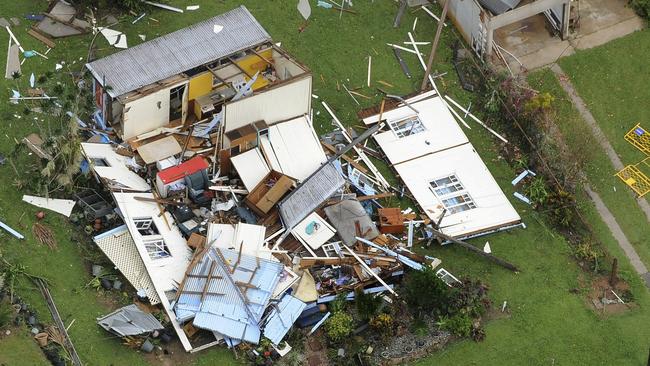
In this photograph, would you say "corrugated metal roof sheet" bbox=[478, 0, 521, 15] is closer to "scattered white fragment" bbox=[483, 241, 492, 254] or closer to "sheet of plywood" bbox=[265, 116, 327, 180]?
"sheet of plywood" bbox=[265, 116, 327, 180]

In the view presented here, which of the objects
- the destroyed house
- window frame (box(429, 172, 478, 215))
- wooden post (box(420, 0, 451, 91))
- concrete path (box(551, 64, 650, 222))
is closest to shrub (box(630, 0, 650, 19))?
concrete path (box(551, 64, 650, 222))

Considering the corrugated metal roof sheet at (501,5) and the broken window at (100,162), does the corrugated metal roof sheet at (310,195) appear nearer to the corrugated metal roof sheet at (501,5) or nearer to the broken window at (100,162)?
the broken window at (100,162)

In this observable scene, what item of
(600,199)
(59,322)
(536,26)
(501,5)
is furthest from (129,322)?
(536,26)

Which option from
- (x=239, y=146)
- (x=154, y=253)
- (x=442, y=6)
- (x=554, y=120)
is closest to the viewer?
(x=154, y=253)

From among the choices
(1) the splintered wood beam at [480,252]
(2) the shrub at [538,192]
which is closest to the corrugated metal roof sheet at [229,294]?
(1) the splintered wood beam at [480,252]

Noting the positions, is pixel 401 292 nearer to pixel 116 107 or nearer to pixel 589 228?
pixel 589 228

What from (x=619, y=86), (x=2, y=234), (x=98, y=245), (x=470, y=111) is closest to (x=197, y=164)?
(x=98, y=245)

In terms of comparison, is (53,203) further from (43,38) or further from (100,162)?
(43,38)
